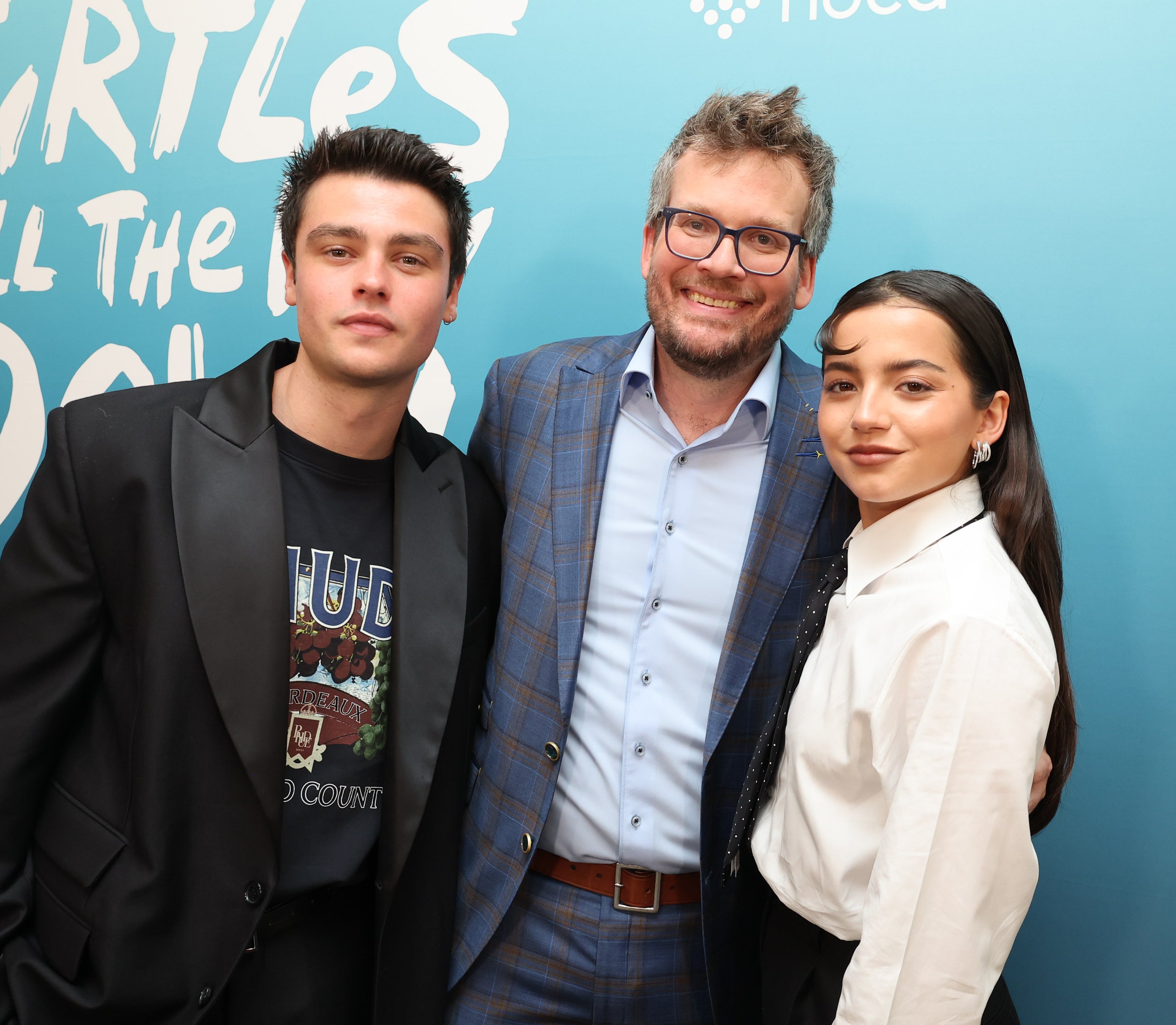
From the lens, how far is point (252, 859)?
4.34 ft

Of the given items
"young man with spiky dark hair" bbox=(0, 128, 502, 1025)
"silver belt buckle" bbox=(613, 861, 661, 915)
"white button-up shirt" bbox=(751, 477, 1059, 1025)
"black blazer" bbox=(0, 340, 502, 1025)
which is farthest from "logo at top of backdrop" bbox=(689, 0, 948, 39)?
"silver belt buckle" bbox=(613, 861, 661, 915)

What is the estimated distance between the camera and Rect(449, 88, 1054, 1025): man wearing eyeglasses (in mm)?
1508

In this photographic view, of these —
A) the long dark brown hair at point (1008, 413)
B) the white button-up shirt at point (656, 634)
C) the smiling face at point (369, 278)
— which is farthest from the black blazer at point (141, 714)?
the long dark brown hair at point (1008, 413)

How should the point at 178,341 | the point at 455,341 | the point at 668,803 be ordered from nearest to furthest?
1. the point at 668,803
2. the point at 455,341
3. the point at 178,341

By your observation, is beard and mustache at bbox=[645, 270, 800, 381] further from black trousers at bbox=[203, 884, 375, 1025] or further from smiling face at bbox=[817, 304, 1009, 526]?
black trousers at bbox=[203, 884, 375, 1025]

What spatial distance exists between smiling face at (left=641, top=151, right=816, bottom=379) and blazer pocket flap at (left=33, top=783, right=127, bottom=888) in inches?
44.0

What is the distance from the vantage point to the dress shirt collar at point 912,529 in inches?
50.2

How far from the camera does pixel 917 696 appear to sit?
3.68 ft

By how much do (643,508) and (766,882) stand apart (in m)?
0.63

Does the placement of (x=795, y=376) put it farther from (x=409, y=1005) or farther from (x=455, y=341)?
(x=409, y=1005)

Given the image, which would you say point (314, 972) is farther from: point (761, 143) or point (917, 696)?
point (761, 143)

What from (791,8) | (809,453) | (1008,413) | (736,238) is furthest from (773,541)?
(791,8)

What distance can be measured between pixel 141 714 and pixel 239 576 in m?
0.23

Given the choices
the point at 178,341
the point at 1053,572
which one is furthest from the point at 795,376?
the point at 178,341
